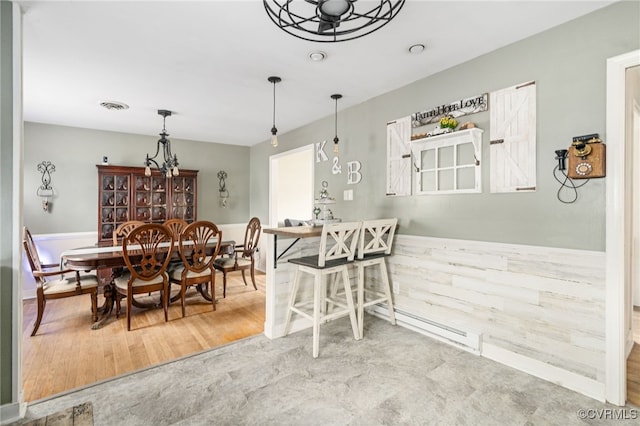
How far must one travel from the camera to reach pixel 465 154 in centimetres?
256

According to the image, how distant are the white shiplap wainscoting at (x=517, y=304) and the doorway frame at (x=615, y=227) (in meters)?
0.05

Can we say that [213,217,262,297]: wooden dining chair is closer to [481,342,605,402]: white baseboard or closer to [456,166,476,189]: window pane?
[456,166,476,189]: window pane

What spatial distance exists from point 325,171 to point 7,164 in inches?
120

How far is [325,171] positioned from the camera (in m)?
4.13

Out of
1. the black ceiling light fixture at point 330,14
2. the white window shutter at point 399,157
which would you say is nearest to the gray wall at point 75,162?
the white window shutter at point 399,157

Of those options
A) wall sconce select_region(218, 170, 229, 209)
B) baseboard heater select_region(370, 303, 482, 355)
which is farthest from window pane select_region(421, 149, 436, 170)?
wall sconce select_region(218, 170, 229, 209)

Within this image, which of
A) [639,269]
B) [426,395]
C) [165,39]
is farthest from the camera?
[639,269]

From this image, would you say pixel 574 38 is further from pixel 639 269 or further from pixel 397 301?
pixel 639 269

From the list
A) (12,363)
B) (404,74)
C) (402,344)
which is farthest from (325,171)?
(12,363)

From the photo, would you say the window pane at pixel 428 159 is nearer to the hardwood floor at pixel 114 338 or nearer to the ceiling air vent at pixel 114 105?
the hardwood floor at pixel 114 338

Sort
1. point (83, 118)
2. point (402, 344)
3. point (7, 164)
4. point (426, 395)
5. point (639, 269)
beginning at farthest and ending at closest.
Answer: point (83, 118)
point (639, 269)
point (402, 344)
point (426, 395)
point (7, 164)

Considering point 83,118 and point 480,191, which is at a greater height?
point 83,118

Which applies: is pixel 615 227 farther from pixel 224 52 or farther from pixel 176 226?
pixel 176 226

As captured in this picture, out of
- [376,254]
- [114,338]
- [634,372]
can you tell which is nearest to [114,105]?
[114,338]
